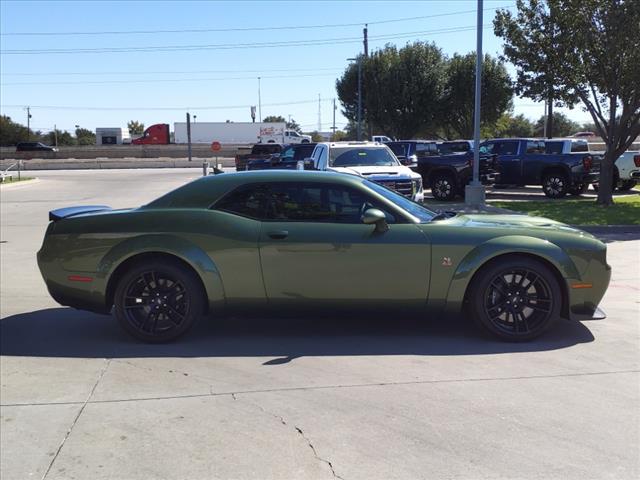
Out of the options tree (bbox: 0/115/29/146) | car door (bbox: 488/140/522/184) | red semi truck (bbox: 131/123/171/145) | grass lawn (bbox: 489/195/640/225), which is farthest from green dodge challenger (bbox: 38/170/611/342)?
tree (bbox: 0/115/29/146)

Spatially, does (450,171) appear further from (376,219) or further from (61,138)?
(61,138)

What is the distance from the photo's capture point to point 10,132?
96875mm

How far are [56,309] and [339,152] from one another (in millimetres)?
9093

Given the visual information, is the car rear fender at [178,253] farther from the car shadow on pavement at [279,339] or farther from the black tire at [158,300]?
the car shadow on pavement at [279,339]

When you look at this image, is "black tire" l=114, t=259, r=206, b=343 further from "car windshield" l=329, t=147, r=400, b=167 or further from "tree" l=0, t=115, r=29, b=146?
"tree" l=0, t=115, r=29, b=146

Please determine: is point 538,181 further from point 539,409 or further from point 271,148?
point 271,148

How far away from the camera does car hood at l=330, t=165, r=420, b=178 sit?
Result: 525 inches

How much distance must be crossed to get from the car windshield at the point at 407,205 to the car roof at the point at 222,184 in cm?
24

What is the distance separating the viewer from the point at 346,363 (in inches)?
192

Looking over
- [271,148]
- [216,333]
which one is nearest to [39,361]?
[216,333]

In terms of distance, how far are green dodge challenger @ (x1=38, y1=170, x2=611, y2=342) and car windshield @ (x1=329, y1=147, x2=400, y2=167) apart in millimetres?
9010

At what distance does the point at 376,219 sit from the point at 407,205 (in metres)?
0.68

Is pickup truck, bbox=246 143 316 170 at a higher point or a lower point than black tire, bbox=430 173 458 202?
higher

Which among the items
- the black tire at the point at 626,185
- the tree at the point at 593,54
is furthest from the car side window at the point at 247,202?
the black tire at the point at 626,185
